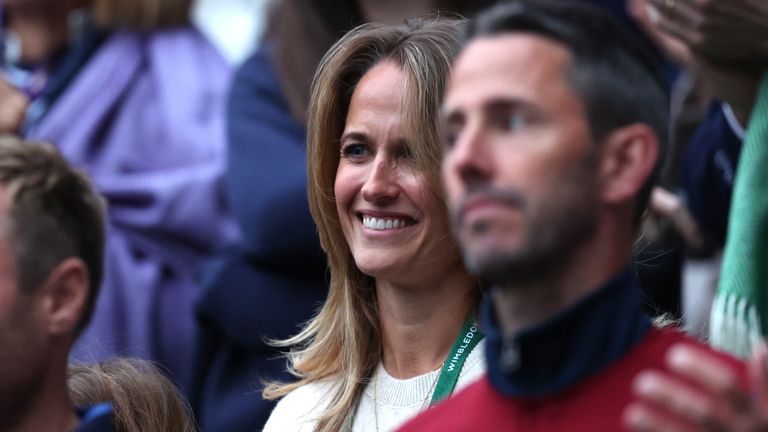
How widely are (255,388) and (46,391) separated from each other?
1711 mm

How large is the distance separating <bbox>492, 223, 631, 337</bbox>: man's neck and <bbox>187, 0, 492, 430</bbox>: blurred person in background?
2339 mm

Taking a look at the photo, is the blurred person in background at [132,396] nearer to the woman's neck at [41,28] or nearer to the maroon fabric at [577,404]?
the maroon fabric at [577,404]

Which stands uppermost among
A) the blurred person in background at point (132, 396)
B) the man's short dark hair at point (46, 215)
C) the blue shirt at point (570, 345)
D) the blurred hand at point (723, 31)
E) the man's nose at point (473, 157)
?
the man's nose at point (473, 157)

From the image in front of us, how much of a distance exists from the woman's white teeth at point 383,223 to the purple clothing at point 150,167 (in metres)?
2.03

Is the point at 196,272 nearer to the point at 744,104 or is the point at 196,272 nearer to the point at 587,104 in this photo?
the point at 744,104

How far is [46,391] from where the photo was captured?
122 inches

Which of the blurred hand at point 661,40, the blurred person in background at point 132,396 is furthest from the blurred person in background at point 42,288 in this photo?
the blurred hand at point 661,40

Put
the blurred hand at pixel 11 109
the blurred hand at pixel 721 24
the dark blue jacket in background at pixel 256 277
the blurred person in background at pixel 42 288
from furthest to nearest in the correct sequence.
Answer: the blurred hand at pixel 11 109, the dark blue jacket in background at pixel 256 277, the blurred person in background at pixel 42 288, the blurred hand at pixel 721 24

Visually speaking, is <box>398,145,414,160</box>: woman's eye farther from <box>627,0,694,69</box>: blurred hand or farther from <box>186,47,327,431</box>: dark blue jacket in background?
<box>186,47,327,431</box>: dark blue jacket in background

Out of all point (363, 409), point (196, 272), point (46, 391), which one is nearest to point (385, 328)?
point (363, 409)

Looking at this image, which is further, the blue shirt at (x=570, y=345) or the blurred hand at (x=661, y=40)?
the blurred hand at (x=661, y=40)

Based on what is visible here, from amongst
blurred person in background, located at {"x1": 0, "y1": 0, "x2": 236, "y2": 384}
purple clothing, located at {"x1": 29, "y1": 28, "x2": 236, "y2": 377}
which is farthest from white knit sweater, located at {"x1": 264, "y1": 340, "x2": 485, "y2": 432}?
purple clothing, located at {"x1": 29, "y1": 28, "x2": 236, "y2": 377}

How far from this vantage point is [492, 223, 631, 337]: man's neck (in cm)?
233

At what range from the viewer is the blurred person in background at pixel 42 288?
3.02 meters
